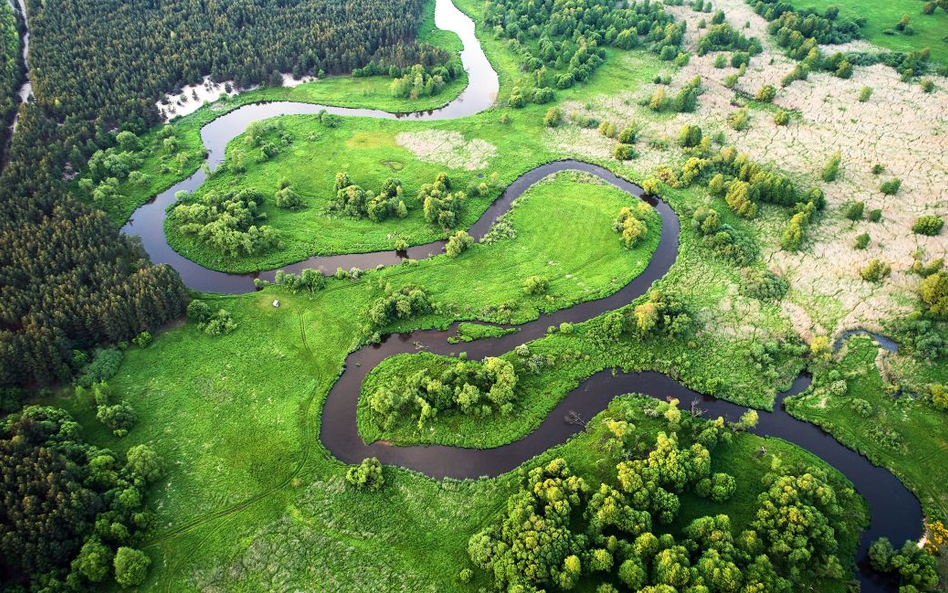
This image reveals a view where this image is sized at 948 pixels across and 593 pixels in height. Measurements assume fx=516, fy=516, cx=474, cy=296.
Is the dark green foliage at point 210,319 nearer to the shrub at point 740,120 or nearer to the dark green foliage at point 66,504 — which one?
the dark green foliage at point 66,504

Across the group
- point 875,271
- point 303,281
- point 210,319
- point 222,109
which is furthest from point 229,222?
point 875,271

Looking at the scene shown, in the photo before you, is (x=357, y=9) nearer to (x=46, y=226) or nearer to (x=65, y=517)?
(x=46, y=226)

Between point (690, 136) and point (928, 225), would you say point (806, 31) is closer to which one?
point (690, 136)

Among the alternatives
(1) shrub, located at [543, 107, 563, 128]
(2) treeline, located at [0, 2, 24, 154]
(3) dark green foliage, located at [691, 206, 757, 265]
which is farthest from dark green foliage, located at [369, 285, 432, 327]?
(2) treeline, located at [0, 2, 24, 154]

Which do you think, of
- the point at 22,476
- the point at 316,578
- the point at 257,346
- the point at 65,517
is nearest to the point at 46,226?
the point at 257,346

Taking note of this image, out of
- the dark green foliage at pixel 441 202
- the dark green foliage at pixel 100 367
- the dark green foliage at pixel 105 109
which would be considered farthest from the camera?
the dark green foliage at pixel 441 202

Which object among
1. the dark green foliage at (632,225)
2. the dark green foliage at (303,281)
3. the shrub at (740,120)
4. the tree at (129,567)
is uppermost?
the shrub at (740,120)

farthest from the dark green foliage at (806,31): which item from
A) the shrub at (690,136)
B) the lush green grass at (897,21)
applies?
the shrub at (690,136)
